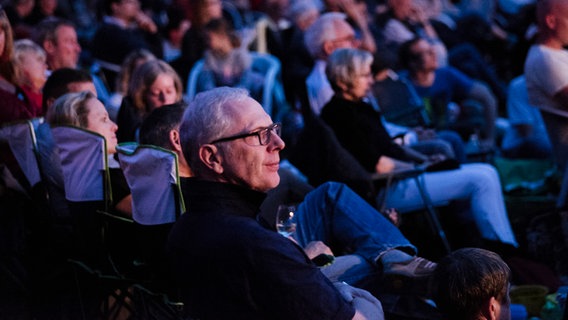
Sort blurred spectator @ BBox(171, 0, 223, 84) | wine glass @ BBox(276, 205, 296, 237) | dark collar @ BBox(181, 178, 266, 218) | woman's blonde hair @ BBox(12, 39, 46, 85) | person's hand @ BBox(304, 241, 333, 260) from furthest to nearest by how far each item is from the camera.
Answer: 1. blurred spectator @ BBox(171, 0, 223, 84)
2. woman's blonde hair @ BBox(12, 39, 46, 85)
3. wine glass @ BBox(276, 205, 296, 237)
4. person's hand @ BBox(304, 241, 333, 260)
5. dark collar @ BBox(181, 178, 266, 218)

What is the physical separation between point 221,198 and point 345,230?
144 cm

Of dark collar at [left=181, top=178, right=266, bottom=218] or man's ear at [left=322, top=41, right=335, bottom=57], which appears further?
man's ear at [left=322, top=41, right=335, bottom=57]

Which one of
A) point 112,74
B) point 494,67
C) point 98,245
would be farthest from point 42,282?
point 494,67

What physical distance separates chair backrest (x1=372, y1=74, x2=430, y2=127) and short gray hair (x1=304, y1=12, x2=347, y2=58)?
0.69m

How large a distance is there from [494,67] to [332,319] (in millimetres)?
10770

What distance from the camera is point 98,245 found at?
4586 millimetres

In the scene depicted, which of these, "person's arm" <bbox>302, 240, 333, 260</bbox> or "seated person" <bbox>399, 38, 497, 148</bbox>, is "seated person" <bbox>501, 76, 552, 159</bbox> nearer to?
"seated person" <bbox>399, 38, 497, 148</bbox>

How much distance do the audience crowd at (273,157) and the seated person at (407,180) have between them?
0.05ft

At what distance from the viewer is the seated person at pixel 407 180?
577cm

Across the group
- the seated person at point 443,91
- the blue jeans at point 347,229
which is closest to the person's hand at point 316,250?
the blue jeans at point 347,229

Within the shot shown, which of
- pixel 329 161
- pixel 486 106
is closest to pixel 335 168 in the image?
pixel 329 161

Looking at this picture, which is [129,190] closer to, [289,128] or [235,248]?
[235,248]

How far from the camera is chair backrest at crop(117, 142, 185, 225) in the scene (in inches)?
158

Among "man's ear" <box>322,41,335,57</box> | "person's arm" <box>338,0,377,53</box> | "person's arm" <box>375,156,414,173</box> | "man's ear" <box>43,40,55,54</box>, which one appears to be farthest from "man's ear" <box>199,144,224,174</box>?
"person's arm" <box>338,0,377,53</box>
